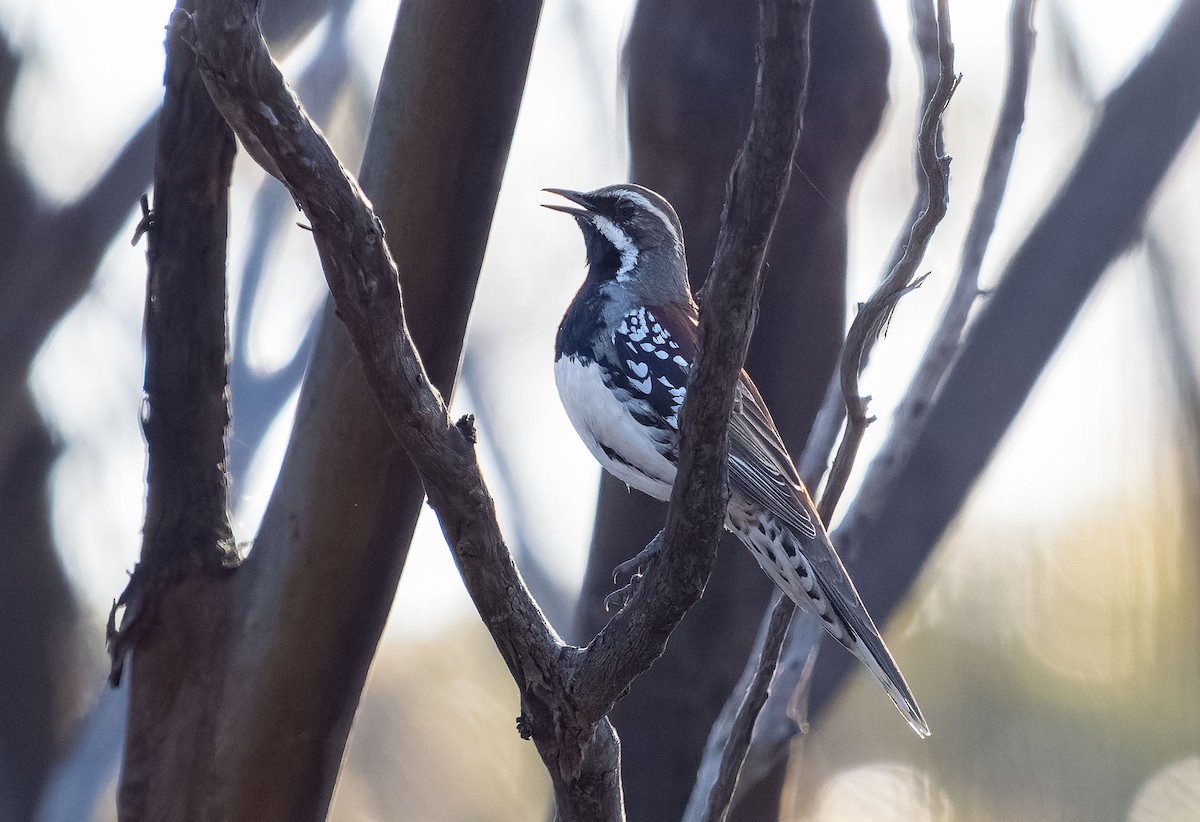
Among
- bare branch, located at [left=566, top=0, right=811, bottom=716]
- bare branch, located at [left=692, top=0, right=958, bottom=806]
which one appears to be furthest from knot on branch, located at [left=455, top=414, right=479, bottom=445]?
bare branch, located at [left=692, top=0, right=958, bottom=806]

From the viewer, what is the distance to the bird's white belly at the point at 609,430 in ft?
5.87

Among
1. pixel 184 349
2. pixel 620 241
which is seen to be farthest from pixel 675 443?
pixel 184 349

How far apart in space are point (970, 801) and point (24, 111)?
3329 mm

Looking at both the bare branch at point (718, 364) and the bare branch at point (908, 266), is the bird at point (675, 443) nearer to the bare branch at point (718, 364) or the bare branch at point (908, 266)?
the bare branch at point (908, 266)

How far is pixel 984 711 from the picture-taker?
290 centimetres

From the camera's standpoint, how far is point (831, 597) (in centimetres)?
175

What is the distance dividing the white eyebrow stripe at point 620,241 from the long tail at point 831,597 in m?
0.62

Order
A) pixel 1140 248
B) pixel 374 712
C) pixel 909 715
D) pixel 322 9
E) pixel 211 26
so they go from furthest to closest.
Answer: pixel 374 712 → pixel 322 9 → pixel 1140 248 → pixel 909 715 → pixel 211 26

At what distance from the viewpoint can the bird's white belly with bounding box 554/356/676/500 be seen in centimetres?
179

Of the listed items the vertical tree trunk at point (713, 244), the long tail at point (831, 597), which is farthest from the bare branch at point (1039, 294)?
the long tail at point (831, 597)

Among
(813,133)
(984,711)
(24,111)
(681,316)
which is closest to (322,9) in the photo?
(24,111)

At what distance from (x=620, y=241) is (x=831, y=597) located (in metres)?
0.85

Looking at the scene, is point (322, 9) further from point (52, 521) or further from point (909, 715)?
point (909, 715)

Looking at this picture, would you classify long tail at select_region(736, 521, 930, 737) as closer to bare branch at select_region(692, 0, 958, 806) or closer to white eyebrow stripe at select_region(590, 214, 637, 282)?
bare branch at select_region(692, 0, 958, 806)
